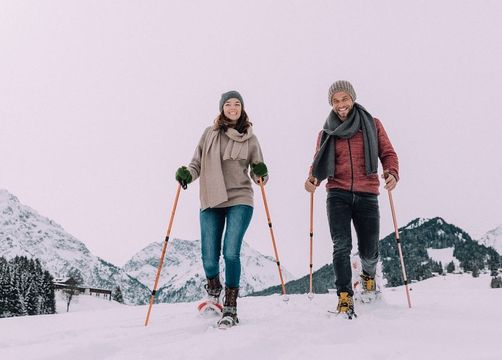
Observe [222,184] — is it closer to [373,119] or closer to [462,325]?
[373,119]

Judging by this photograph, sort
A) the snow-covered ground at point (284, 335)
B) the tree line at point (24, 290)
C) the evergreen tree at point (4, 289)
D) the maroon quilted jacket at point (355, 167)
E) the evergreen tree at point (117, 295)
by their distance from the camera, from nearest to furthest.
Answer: the snow-covered ground at point (284, 335) → the maroon quilted jacket at point (355, 167) → the evergreen tree at point (4, 289) → the tree line at point (24, 290) → the evergreen tree at point (117, 295)

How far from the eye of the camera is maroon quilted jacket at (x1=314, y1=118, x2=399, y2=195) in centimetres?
539

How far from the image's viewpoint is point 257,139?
18.4 feet

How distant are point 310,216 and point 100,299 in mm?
129897

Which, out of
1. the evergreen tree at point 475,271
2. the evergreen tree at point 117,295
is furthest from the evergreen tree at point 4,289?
the evergreen tree at point 475,271

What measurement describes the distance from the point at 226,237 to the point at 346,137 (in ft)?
6.50

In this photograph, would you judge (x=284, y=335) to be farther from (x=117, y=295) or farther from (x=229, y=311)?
(x=117, y=295)

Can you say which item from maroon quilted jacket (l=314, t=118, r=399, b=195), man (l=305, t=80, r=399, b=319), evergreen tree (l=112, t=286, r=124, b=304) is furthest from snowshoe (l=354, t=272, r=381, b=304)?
evergreen tree (l=112, t=286, r=124, b=304)

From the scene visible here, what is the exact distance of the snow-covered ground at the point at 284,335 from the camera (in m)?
3.16

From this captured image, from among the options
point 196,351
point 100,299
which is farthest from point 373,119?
point 100,299

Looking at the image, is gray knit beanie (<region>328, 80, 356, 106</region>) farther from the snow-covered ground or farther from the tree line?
the tree line

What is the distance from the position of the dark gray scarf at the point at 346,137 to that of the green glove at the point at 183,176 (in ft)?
5.31

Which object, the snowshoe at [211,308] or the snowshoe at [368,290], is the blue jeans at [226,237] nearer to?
the snowshoe at [211,308]

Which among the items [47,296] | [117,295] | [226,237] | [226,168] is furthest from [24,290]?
[226,237]
